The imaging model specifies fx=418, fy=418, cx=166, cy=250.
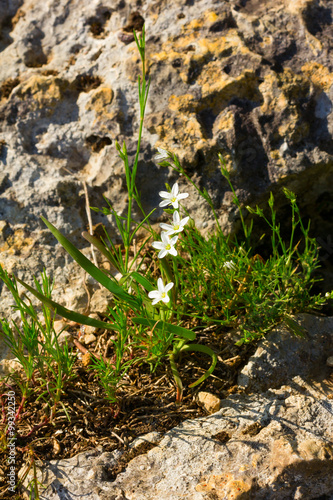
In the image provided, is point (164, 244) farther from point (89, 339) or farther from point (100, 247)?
point (89, 339)

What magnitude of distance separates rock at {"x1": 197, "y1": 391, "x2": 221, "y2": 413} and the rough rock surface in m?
0.04

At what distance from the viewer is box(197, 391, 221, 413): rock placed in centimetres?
233

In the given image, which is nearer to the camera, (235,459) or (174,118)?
(235,459)

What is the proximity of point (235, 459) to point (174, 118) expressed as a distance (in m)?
2.32

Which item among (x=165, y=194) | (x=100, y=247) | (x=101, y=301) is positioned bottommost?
(x=101, y=301)

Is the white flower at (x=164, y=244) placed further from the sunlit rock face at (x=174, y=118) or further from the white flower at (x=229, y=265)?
the sunlit rock face at (x=174, y=118)

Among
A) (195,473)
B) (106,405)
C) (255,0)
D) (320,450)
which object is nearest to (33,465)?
(106,405)

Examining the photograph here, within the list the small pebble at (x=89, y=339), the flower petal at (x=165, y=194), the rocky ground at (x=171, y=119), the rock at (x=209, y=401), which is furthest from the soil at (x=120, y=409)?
the flower petal at (x=165, y=194)

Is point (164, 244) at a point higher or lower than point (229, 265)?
higher

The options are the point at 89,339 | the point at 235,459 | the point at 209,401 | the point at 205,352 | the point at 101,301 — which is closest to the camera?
the point at 235,459

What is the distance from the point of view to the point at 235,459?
2045mm

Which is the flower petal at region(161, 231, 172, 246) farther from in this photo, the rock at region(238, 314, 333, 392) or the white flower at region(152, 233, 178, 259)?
the rock at region(238, 314, 333, 392)

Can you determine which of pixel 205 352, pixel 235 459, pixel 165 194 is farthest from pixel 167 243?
pixel 235 459

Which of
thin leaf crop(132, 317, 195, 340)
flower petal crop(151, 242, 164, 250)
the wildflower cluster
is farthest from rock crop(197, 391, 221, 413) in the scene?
flower petal crop(151, 242, 164, 250)
